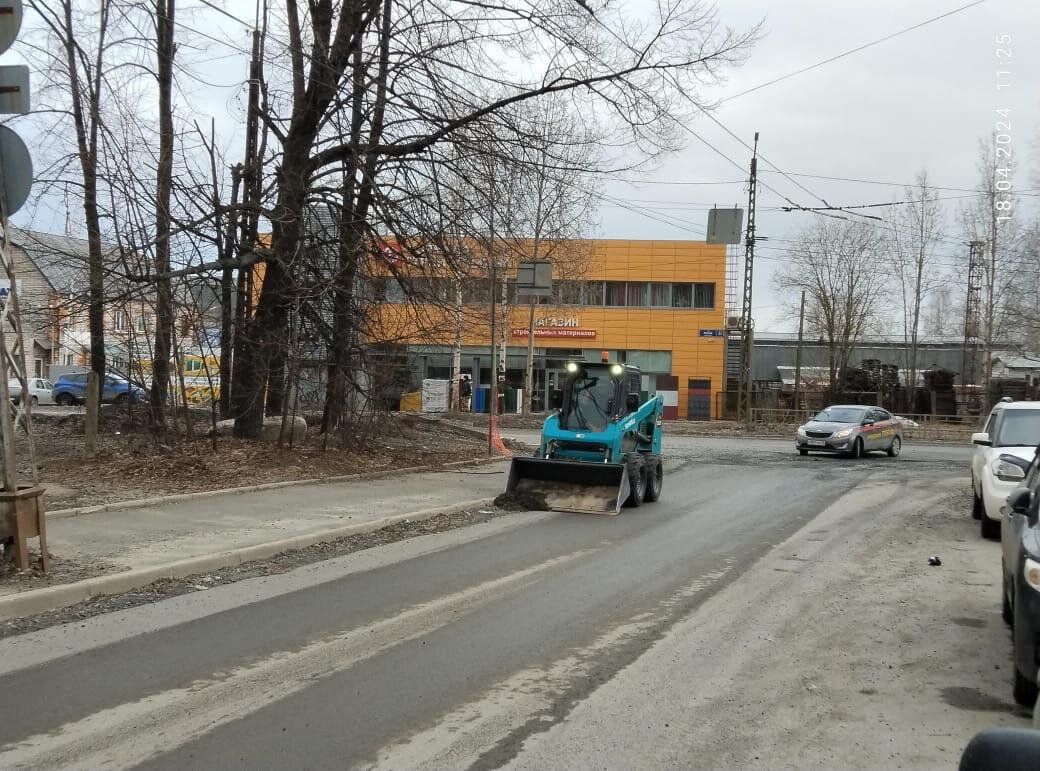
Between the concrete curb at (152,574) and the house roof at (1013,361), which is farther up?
the house roof at (1013,361)

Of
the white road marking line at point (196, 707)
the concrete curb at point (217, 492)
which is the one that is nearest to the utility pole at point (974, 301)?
the concrete curb at point (217, 492)

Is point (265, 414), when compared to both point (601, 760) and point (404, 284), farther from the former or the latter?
point (601, 760)

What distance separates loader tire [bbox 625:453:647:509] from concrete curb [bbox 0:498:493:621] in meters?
4.42

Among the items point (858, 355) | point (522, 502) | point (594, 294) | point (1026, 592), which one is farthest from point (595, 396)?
point (858, 355)

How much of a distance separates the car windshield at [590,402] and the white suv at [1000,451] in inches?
219

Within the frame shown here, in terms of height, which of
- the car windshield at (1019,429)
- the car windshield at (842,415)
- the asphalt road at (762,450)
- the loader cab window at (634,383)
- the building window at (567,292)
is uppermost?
the building window at (567,292)

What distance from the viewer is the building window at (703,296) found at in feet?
172

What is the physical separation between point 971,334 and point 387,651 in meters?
50.6

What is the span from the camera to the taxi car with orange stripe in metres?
26.1

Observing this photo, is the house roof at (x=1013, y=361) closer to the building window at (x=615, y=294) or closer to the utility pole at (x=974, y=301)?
the utility pole at (x=974, y=301)

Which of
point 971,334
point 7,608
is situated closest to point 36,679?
point 7,608

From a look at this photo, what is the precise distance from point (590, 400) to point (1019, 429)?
6.43m

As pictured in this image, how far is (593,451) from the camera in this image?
14609mm

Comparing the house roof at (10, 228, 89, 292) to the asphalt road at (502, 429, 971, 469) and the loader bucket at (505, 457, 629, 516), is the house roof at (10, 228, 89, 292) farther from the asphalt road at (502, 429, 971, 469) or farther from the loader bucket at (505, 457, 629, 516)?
the asphalt road at (502, 429, 971, 469)
